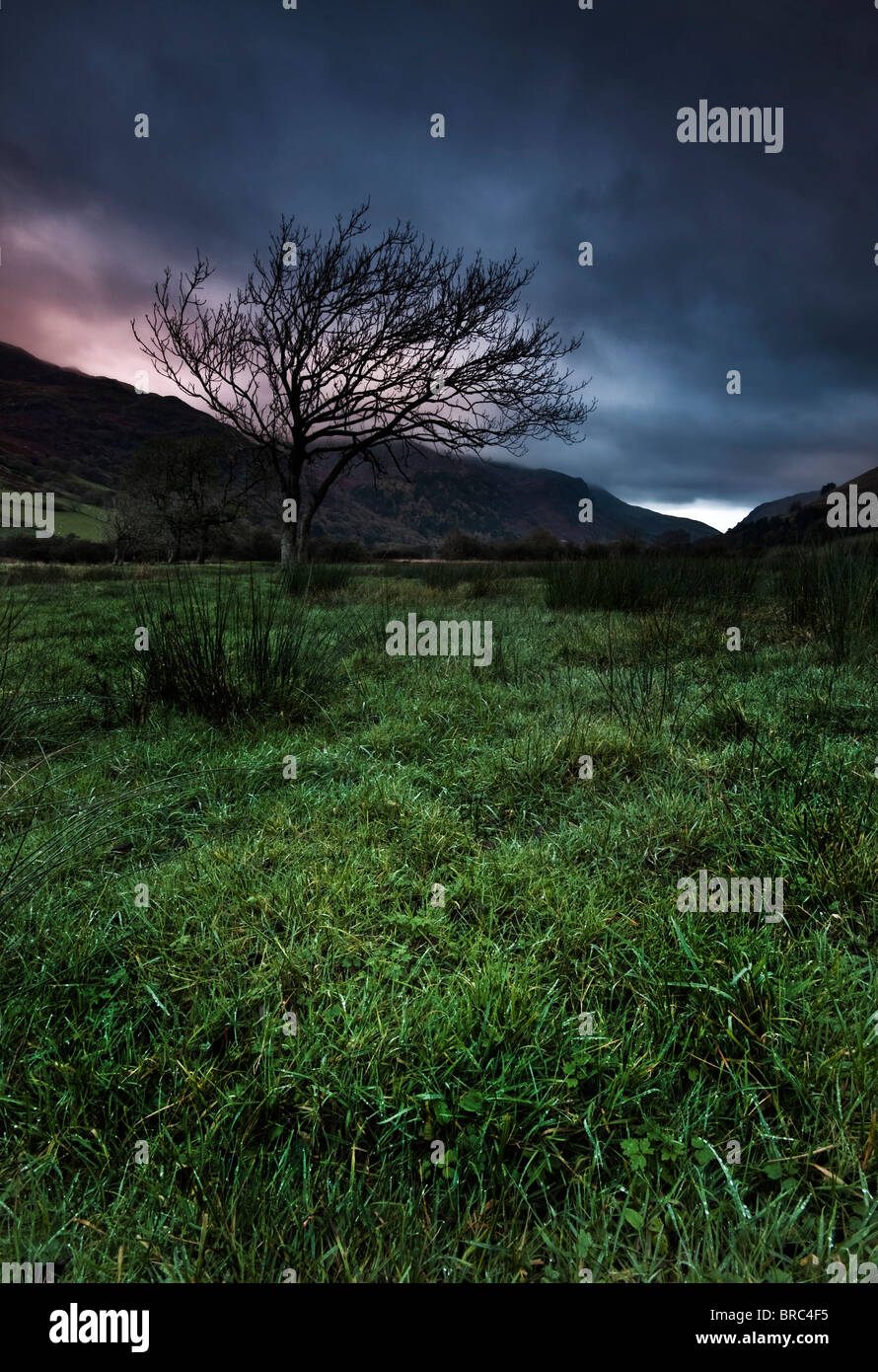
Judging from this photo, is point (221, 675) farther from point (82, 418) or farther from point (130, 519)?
point (82, 418)

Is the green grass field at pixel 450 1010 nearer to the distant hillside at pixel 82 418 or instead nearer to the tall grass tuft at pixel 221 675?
the tall grass tuft at pixel 221 675

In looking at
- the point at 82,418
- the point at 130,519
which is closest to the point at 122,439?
the point at 82,418

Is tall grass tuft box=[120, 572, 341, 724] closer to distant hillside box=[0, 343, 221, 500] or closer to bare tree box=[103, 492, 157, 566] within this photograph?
bare tree box=[103, 492, 157, 566]

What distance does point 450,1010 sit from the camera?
1620 millimetres

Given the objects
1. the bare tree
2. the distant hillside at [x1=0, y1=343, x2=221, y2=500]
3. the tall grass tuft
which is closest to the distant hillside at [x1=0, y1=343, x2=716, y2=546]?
the distant hillside at [x1=0, y1=343, x2=221, y2=500]

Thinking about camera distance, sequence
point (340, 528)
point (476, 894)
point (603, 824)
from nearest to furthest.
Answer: point (476, 894) → point (603, 824) → point (340, 528)

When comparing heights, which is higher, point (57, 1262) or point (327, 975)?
point (327, 975)

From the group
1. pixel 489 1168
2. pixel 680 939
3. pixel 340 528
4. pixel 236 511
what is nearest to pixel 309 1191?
pixel 489 1168

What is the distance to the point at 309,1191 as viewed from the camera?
1226 millimetres

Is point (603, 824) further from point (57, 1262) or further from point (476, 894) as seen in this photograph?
point (57, 1262)

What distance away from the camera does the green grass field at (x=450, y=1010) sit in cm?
117
